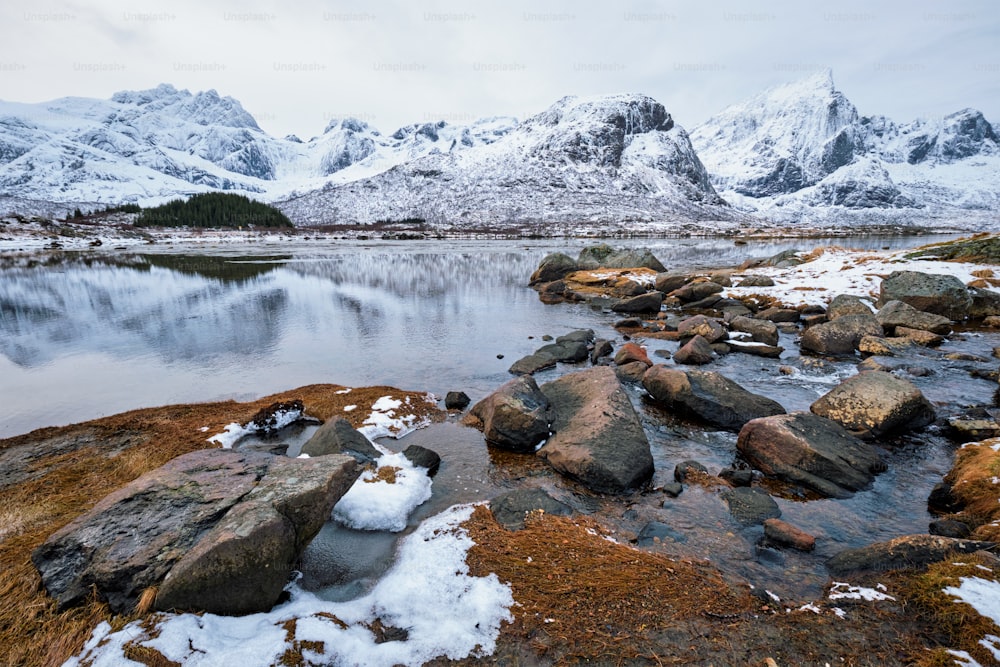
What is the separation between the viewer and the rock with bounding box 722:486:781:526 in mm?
6785

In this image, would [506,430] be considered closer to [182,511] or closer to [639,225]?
[182,511]

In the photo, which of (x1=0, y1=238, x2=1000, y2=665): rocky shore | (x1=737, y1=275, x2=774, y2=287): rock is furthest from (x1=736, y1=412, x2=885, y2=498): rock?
(x1=737, y1=275, x2=774, y2=287): rock

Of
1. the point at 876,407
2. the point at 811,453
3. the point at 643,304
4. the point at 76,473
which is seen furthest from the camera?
the point at 643,304

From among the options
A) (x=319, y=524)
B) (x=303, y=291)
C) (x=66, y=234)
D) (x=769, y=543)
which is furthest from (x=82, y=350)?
(x=66, y=234)

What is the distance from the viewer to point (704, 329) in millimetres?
17406

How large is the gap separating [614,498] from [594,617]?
10.2ft

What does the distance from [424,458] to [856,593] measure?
21.6ft

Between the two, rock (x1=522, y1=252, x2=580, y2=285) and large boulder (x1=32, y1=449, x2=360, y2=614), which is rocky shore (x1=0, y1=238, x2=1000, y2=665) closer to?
large boulder (x1=32, y1=449, x2=360, y2=614)

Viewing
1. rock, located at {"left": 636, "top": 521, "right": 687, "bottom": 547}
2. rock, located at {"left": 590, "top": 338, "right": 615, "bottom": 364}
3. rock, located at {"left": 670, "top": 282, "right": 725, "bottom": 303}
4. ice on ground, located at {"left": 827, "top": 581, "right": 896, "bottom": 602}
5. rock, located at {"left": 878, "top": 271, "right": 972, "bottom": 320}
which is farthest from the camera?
rock, located at {"left": 670, "top": 282, "right": 725, "bottom": 303}

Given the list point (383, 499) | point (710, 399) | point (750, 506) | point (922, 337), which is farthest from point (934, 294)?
point (383, 499)

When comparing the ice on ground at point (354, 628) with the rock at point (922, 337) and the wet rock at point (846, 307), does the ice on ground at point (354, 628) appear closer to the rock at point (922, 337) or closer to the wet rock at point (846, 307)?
the rock at point (922, 337)

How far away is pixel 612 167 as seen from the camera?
A: 639 feet

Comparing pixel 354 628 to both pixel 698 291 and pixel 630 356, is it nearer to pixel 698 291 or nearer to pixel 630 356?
pixel 630 356

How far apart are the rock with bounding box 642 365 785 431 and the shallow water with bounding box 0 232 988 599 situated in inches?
21.0
